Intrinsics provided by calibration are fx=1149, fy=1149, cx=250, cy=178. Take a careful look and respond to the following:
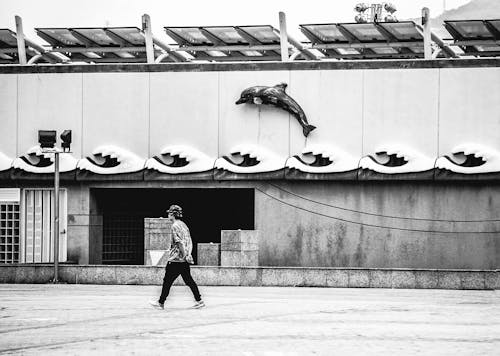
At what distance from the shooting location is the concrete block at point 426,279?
86.3 feet

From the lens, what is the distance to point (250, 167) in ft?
112

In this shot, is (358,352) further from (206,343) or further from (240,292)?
(240,292)

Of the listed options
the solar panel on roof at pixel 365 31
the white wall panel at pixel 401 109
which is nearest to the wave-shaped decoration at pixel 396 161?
the white wall panel at pixel 401 109

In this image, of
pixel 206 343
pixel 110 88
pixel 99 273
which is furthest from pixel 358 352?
pixel 110 88

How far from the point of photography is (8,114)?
1389 inches

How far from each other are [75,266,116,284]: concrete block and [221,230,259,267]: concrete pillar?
292cm

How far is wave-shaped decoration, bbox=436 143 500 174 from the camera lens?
3281 cm

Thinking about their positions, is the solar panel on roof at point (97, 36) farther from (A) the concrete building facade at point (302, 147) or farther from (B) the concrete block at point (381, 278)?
(B) the concrete block at point (381, 278)

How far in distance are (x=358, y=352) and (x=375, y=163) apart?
802 inches

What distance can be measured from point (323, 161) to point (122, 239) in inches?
302

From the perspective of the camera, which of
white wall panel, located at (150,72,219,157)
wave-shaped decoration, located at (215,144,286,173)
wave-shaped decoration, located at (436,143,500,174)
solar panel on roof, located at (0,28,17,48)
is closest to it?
wave-shaped decoration, located at (436,143,500,174)

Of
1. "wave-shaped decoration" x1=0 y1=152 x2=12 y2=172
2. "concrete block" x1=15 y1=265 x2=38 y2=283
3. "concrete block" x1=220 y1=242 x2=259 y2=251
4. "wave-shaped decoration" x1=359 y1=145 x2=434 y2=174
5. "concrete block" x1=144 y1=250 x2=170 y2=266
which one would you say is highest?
"wave-shaped decoration" x1=359 y1=145 x2=434 y2=174

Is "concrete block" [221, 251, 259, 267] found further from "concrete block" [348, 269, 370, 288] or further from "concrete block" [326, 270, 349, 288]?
"concrete block" [348, 269, 370, 288]

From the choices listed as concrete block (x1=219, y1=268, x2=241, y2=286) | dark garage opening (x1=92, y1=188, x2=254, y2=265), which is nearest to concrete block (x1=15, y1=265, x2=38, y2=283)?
concrete block (x1=219, y1=268, x2=241, y2=286)
